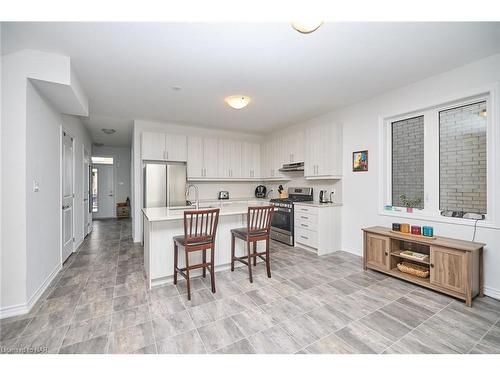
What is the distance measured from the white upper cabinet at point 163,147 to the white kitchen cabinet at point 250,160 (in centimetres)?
153

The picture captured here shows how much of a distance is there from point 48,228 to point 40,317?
46.3 inches

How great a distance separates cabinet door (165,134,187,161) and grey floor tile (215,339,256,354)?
12.8ft

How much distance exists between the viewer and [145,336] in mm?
1719

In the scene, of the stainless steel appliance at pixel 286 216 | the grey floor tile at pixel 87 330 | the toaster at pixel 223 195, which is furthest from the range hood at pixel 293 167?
the grey floor tile at pixel 87 330

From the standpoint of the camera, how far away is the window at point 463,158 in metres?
2.48

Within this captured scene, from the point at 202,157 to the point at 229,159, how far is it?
71 centimetres

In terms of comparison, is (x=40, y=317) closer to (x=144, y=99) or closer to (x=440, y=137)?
(x=144, y=99)

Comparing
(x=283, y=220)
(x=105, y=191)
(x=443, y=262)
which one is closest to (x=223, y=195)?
(x=283, y=220)

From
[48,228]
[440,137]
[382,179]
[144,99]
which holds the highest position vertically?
[144,99]

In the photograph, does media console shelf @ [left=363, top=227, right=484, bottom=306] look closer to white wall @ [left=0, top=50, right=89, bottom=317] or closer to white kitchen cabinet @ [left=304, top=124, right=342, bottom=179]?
white kitchen cabinet @ [left=304, top=124, right=342, bottom=179]

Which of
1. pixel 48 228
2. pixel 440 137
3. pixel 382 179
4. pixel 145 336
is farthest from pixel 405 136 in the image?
pixel 48 228

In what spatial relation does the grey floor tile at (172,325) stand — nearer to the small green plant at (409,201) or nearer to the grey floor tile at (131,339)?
the grey floor tile at (131,339)

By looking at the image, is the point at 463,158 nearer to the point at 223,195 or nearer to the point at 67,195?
the point at 223,195
